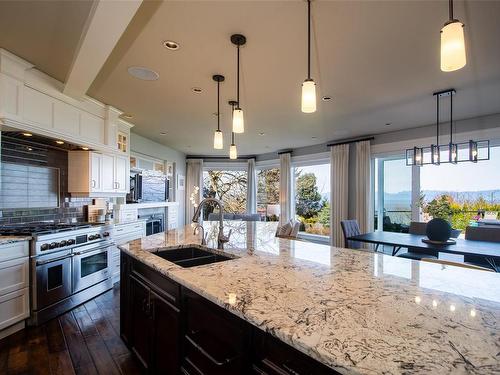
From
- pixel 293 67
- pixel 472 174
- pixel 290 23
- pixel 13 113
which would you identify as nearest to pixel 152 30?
pixel 290 23

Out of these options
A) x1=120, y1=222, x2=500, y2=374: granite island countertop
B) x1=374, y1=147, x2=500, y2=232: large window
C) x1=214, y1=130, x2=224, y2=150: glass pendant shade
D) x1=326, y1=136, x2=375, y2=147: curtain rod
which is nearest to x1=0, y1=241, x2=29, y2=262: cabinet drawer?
x1=120, y1=222, x2=500, y2=374: granite island countertop

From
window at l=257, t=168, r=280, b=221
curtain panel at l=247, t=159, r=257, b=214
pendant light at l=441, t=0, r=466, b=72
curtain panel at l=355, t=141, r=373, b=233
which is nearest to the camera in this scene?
pendant light at l=441, t=0, r=466, b=72

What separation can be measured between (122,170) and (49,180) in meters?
1.06

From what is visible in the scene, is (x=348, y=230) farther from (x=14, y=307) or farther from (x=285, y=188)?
(x=14, y=307)

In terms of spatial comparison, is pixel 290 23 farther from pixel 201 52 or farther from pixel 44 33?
pixel 44 33

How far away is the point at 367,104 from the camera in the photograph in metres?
3.60

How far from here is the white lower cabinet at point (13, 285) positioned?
242 cm

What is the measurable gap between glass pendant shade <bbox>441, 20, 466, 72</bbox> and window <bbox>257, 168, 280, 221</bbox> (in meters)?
6.34

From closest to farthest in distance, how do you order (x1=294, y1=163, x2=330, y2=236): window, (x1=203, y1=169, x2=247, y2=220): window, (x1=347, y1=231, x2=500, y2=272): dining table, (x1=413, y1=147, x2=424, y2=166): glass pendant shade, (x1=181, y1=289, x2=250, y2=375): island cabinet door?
(x1=181, y1=289, x2=250, y2=375): island cabinet door, (x1=347, y1=231, x2=500, y2=272): dining table, (x1=413, y1=147, x2=424, y2=166): glass pendant shade, (x1=294, y1=163, x2=330, y2=236): window, (x1=203, y1=169, x2=247, y2=220): window

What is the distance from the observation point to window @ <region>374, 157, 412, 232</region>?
5.10 metres

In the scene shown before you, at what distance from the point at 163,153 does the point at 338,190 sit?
4.29 m

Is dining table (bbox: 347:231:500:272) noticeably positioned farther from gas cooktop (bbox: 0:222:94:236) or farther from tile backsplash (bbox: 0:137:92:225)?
tile backsplash (bbox: 0:137:92:225)

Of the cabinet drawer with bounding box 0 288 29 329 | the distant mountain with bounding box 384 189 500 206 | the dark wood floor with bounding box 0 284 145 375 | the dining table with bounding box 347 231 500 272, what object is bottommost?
the dark wood floor with bounding box 0 284 145 375

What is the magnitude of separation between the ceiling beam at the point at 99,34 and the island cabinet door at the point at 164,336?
1.80 metres
